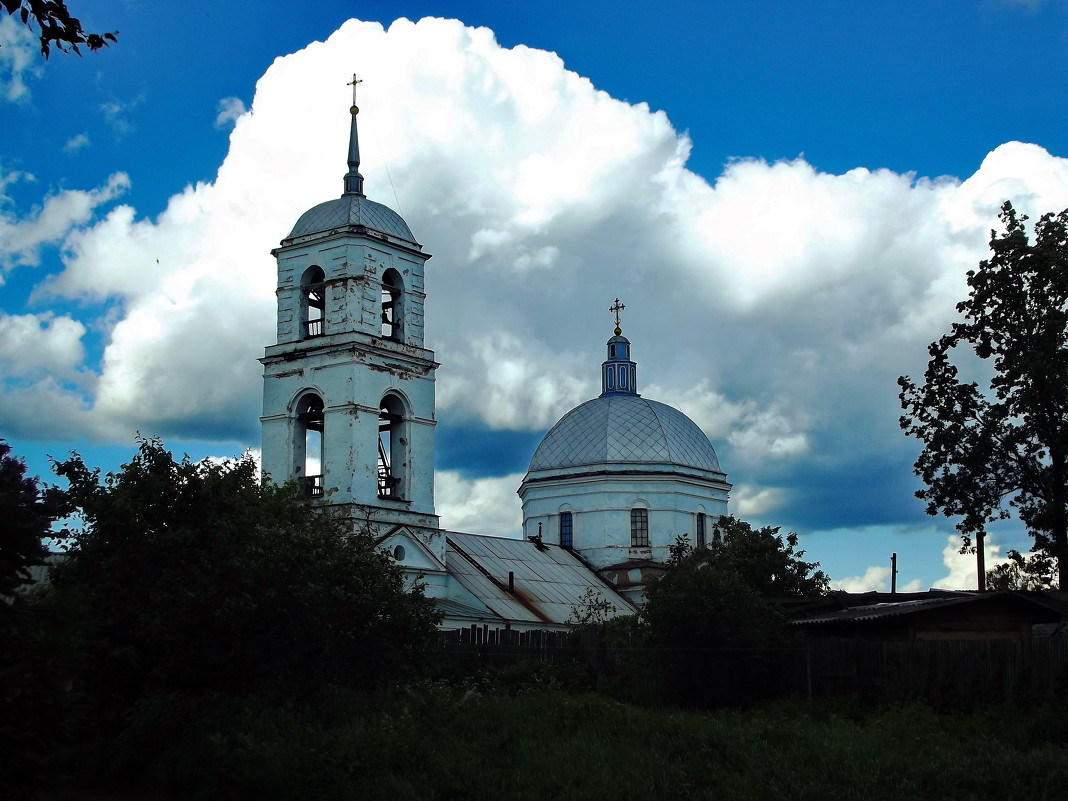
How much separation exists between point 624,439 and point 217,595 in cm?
3147

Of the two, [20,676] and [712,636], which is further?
[712,636]

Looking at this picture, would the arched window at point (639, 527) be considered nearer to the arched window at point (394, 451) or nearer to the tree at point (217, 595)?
the arched window at point (394, 451)

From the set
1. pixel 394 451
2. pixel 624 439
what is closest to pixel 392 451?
pixel 394 451

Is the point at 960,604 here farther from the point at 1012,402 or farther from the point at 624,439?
the point at 624,439

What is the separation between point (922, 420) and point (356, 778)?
18.5m

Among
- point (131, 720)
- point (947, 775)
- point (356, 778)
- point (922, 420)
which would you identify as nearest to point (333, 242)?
point (922, 420)

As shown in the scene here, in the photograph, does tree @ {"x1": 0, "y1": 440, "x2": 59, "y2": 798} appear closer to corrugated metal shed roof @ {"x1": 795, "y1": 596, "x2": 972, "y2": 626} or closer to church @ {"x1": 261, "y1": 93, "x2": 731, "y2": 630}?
corrugated metal shed roof @ {"x1": 795, "y1": 596, "x2": 972, "y2": 626}

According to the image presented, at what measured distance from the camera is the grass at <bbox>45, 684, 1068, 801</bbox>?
52.6ft

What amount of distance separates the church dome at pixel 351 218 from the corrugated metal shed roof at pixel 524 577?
9998mm

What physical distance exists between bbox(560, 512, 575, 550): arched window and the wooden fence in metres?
18.6

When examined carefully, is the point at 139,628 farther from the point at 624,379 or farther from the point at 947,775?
the point at 624,379

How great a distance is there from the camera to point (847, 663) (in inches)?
951

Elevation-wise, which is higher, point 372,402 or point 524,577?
point 372,402

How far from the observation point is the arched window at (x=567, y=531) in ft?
162
